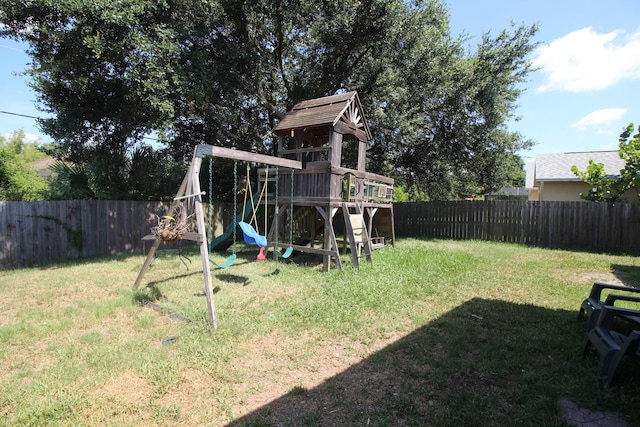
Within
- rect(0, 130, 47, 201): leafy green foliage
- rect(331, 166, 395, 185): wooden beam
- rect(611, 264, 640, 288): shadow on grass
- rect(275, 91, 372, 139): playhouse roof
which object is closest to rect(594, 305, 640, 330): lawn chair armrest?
rect(611, 264, 640, 288): shadow on grass

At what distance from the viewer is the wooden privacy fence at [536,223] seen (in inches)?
427

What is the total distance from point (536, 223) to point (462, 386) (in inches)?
452

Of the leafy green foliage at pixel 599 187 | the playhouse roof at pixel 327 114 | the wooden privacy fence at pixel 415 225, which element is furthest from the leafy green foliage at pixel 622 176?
the playhouse roof at pixel 327 114

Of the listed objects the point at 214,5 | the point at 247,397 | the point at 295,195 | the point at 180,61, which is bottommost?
→ the point at 247,397

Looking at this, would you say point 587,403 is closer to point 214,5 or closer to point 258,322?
point 258,322

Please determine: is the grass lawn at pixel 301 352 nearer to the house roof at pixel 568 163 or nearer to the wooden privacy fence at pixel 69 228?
the wooden privacy fence at pixel 69 228

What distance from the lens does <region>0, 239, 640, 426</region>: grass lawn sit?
279cm

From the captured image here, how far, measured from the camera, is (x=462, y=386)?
3111 mm

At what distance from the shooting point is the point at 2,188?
13.7 m

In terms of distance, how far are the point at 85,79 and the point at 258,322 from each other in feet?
23.6

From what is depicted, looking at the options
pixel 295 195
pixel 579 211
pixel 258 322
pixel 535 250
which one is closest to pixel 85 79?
pixel 295 195

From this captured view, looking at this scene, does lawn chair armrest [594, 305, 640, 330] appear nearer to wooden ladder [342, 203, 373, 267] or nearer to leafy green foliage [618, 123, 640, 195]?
wooden ladder [342, 203, 373, 267]

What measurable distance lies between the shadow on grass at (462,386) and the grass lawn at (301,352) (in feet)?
0.05

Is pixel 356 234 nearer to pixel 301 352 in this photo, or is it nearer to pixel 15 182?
pixel 301 352
